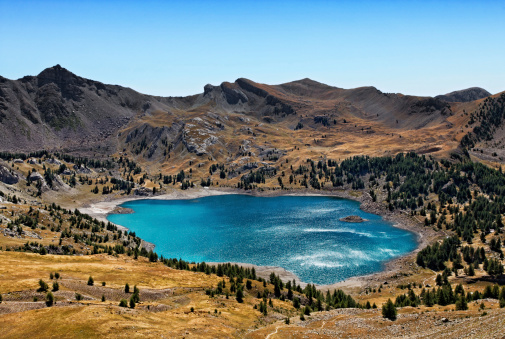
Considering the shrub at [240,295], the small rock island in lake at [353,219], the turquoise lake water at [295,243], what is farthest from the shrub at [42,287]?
the small rock island in lake at [353,219]

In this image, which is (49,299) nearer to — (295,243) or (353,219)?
(295,243)

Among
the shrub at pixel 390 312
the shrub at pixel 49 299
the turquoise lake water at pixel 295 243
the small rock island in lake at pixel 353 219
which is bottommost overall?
the turquoise lake water at pixel 295 243

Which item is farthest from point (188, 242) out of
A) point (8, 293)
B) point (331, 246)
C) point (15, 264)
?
point (8, 293)

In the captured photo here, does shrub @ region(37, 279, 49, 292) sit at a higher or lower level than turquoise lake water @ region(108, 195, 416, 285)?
higher

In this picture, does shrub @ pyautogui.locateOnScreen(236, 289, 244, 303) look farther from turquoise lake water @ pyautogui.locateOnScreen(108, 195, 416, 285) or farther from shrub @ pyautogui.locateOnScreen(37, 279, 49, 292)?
turquoise lake water @ pyautogui.locateOnScreen(108, 195, 416, 285)

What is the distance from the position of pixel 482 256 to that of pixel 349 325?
289 feet

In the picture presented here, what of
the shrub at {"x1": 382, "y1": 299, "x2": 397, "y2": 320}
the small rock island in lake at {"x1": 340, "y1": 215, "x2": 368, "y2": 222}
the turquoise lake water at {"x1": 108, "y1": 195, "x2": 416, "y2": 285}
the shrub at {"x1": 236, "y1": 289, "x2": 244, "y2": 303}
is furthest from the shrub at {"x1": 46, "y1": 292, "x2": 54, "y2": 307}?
the small rock island in lake at {"x1": 340, "y1": 215, "x2": 368, "y2": 222}

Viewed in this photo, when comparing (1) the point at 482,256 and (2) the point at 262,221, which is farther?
(2) the point at 262,221

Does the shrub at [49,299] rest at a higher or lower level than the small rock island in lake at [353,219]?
higher

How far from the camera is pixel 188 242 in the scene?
6417 inches

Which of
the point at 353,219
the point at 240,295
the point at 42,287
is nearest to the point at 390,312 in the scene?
the point at 240,295

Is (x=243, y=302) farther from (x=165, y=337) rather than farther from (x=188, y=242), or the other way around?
(x=188, y=242)

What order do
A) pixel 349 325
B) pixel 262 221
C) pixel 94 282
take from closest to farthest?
pixel 349 325 → pixel 94 282 → pixel 262 221

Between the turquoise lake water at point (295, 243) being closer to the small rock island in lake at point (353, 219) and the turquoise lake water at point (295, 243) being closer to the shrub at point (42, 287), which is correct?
the small rock island in lake at point (353, 219)
